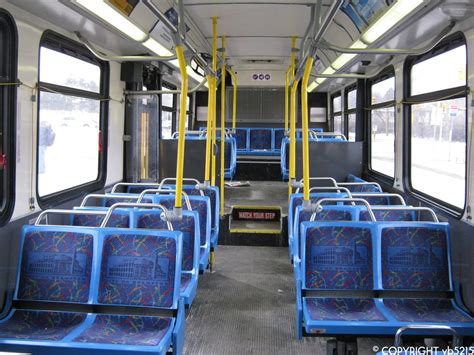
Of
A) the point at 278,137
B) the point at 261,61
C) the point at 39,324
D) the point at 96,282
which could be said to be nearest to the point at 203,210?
the point at 96,282

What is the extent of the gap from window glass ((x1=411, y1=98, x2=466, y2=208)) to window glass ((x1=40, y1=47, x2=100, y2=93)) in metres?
3.35

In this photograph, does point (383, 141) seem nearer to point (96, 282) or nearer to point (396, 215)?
point (396, 215)

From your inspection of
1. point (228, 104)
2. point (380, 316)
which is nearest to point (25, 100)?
point (380, 316)

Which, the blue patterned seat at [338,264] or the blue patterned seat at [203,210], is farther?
the blue patterned seat at [203,210]

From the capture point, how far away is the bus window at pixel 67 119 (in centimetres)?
390

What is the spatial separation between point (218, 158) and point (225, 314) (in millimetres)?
3601

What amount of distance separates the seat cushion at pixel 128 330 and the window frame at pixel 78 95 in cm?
145

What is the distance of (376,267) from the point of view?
3107mm

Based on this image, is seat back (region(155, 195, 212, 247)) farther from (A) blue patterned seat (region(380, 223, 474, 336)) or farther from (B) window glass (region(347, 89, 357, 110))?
(B) window glass (region(347, 89, 357, 110))

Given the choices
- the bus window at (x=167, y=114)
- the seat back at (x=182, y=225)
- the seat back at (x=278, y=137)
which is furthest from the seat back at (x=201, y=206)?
the seat back at (x=278, y=137)

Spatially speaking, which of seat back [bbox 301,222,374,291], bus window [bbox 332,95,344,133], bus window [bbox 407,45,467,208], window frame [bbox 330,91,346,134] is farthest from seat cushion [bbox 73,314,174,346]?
bus window [bbox 332,95,344,133]

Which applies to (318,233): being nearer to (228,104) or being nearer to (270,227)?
(270,227)

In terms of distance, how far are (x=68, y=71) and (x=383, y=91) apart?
392cm

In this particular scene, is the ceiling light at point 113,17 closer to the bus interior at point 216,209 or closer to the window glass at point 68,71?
the bus interior at point 216,209
